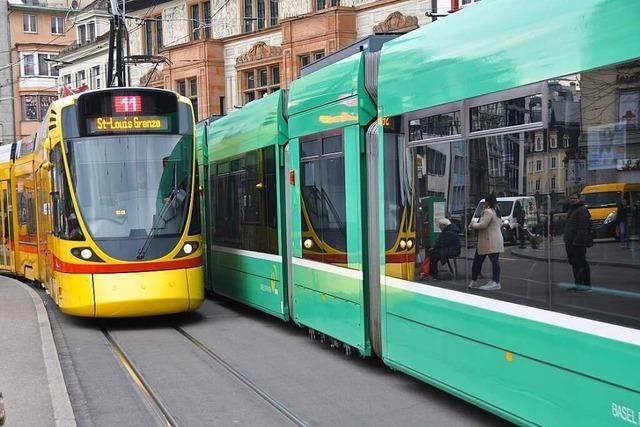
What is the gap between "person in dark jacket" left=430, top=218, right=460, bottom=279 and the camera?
6508 millimetres

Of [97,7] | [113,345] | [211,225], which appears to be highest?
[97,7]

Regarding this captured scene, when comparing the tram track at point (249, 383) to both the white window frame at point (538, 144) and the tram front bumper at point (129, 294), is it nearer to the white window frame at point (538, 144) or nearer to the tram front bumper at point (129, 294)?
the tram front bumper at point (129, 294)

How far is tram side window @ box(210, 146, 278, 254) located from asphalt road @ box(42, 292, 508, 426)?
1340 millimetres

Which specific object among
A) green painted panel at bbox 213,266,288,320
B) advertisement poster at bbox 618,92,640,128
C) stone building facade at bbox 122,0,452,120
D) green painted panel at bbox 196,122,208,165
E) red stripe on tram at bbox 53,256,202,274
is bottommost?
green painted panel at bbox 213,266,288,320

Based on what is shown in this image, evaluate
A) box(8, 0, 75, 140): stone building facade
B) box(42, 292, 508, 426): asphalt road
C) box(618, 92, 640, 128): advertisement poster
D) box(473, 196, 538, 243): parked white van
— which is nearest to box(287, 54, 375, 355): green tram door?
box(42, 292, 508, 426): asphalt road

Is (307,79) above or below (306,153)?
above

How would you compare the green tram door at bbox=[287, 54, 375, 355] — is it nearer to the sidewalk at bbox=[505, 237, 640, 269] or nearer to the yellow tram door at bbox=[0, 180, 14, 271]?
the sidewalk at bbox=[505, 237, 640, 269]

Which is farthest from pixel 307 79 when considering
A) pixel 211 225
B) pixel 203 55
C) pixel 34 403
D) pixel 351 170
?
pixel 203 55

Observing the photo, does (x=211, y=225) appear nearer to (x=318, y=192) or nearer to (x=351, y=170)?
(x=318, y=192)

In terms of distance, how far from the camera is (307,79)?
988 centimetres

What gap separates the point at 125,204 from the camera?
1157 centimetres

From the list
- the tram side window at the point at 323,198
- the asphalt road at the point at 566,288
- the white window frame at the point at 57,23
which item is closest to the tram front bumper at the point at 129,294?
the tram side window at the point at 323,198

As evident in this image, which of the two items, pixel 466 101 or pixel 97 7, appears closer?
pixel 466 101

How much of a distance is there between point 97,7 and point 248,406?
45961mm
